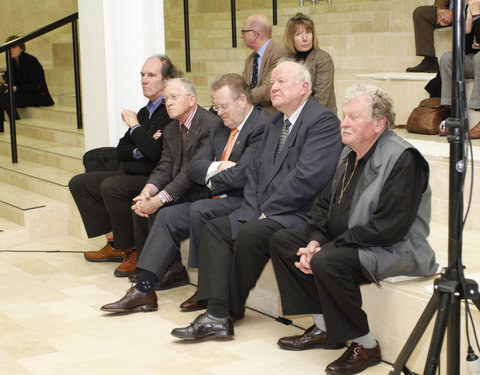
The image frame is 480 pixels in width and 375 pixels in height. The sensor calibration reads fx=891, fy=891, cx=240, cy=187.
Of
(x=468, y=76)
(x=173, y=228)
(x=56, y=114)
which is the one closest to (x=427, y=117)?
(x=468, y=76)

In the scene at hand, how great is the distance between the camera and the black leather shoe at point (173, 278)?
198 inches

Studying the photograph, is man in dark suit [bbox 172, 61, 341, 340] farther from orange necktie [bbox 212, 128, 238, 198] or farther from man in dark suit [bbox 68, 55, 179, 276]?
man in dark suit [bbox 68, 55, 179, 276]

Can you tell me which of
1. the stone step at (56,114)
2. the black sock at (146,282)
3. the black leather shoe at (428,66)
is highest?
the black leather shoe at (428,66)

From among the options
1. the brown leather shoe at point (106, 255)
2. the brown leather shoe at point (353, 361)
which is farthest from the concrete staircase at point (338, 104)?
the brown leather shoe at point (106, 255)

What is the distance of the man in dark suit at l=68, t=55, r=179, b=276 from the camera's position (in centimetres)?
532

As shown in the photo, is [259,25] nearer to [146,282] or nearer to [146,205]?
[146,205]

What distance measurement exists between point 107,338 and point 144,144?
4.79 ft

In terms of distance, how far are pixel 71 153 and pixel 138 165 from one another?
1.85 m

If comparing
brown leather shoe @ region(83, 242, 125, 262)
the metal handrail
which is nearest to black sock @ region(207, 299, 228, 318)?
brown leather shoe @ region(83, 242, 125, 262)

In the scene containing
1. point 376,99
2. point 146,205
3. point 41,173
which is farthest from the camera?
point 41,173

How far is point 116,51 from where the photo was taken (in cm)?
609

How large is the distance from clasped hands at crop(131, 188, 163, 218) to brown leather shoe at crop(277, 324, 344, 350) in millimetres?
1329

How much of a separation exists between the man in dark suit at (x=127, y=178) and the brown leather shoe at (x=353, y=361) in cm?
206

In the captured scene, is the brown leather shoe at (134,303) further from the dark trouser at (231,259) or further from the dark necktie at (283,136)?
the dark necktie at (283,136)
